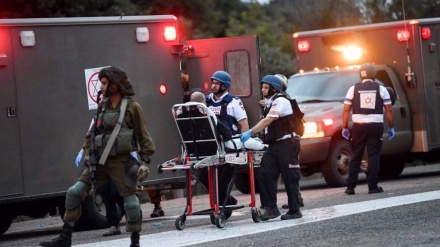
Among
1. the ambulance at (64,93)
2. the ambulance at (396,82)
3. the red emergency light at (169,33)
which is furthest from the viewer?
the ambulance at (396,82)

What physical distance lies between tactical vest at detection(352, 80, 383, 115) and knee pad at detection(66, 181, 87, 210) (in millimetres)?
6780

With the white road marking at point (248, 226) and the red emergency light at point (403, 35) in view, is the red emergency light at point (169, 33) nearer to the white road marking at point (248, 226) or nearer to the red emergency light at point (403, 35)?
the white road marking at point (248, 226)

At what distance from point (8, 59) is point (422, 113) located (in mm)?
8492

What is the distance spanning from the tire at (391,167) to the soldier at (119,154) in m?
10.4

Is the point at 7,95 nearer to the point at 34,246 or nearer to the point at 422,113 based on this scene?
the point at 34,246

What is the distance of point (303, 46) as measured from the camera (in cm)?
2053

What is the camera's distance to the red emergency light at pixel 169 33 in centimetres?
1426

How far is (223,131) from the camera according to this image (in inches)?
473

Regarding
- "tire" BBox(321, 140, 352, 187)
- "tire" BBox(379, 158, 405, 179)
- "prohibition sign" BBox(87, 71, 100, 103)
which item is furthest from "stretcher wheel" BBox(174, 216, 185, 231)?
"tire" BBox(379, 158, 405, 179)

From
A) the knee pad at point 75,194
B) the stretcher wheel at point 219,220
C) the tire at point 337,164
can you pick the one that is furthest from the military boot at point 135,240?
the tire at point 337,164

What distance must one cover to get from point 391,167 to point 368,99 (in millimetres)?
4325

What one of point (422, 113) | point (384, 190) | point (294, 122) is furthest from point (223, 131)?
point (422, 113)

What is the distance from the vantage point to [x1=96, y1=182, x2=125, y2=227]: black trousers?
41.4 ft

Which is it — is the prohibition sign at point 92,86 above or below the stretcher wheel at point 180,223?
above
